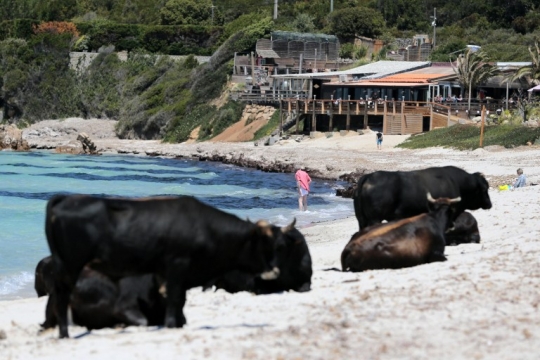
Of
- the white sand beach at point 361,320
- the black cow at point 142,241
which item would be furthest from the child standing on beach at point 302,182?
the black cow at point 142,241

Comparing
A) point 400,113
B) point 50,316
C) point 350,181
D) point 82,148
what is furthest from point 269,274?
point 82,148

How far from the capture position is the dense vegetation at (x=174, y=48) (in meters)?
81.2

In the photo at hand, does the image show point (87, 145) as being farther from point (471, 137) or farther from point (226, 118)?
point (471, 137)

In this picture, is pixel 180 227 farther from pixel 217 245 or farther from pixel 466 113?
pixel 466 113

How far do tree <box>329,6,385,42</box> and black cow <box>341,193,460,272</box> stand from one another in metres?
81.0

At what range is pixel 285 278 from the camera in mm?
13453

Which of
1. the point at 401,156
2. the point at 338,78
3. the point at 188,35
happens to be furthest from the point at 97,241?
the point at 188,35

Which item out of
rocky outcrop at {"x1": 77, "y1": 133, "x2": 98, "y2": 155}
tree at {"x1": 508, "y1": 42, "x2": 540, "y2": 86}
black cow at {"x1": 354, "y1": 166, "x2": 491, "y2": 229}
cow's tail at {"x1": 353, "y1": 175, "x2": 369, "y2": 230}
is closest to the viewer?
black cow at {"x1": 354, "y1": 166, "x2": 491, "y2": 229}

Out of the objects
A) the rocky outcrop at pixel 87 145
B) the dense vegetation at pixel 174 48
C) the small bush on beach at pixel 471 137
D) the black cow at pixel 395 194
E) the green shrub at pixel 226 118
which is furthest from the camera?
the dense vegetation at pixel 174 48

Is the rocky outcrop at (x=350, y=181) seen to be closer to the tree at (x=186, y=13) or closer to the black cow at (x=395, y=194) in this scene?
the black cow at (x=395, y=194)

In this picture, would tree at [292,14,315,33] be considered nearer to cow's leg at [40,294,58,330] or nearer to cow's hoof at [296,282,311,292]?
cow's hoof at [296,282,311,292]

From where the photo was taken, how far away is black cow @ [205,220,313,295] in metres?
13.4

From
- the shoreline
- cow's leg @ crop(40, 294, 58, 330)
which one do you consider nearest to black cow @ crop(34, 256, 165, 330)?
cow's leg @ crop(40, 294, 58, 330)

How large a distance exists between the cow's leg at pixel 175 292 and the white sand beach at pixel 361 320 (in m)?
0.15
